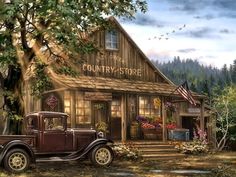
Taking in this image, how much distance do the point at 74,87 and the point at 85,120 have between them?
3.12 meters

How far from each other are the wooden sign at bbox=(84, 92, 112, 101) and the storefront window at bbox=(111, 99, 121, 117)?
147cm

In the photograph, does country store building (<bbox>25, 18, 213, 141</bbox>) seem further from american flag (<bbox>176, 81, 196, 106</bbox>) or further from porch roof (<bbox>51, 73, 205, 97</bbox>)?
american flag (<bbox>176, 81, 196, 106</bbox>)

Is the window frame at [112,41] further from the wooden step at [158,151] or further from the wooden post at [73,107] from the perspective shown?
the wooden step at [158,151]

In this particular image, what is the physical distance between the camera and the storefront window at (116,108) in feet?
92.1

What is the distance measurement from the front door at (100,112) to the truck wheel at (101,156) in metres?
8.26

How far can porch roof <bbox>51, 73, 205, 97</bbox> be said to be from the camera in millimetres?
24972

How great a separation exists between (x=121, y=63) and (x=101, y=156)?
1150cm

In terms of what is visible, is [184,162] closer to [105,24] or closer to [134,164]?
[134,164]

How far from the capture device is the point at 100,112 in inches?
1079

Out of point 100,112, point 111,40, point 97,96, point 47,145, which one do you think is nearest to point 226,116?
point 100,112

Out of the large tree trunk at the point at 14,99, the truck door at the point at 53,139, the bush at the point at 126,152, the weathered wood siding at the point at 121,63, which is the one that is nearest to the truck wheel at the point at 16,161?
the truck door at the point at 53,139

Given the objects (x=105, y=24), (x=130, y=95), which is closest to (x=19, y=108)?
(x=105, y=24)

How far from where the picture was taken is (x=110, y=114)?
27453 mm

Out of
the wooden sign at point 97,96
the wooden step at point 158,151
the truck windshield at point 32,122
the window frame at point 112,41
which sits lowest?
the wooden step at point 158,151
